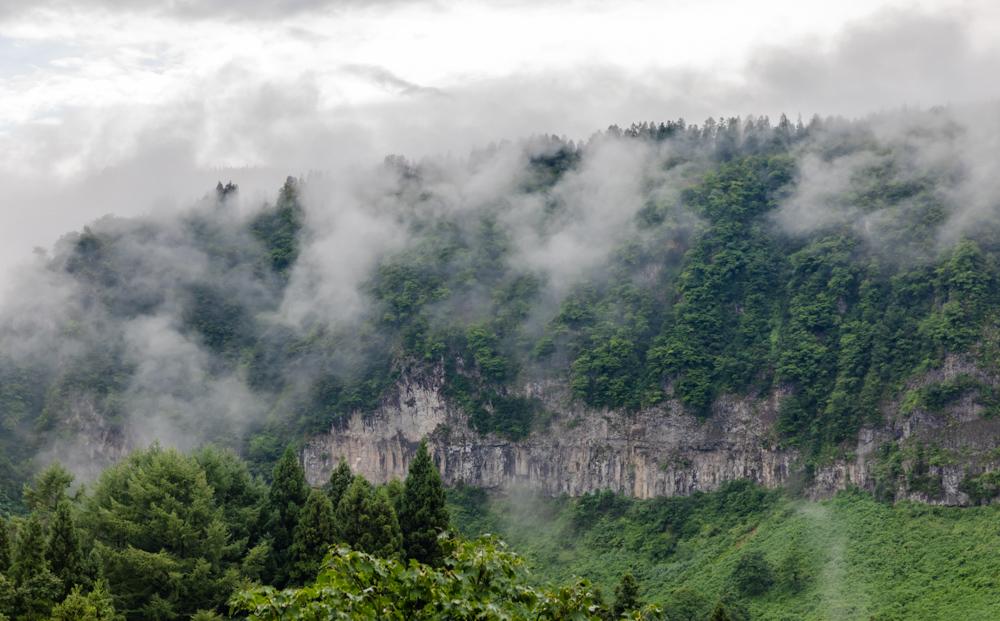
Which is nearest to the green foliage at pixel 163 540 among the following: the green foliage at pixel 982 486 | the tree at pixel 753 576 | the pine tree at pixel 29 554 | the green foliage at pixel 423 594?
the pine tree at pixel 29 554

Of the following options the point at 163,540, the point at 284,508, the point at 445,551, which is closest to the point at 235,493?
the point at 284,508

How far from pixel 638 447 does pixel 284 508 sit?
62.9 meters

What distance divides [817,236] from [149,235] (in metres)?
83.5

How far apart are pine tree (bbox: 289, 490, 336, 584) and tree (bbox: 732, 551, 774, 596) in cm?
4513

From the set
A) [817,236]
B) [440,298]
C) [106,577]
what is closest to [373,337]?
[440,298]

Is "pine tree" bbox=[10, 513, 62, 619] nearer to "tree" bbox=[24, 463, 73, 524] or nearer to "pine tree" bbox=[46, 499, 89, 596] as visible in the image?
"pine tree" bbox=[46, 499, 89, 596]

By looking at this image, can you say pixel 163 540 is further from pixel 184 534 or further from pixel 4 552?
pixel 4 552

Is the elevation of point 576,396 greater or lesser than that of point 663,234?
lesser

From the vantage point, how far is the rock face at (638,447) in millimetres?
107438

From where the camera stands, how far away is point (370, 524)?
6419cm

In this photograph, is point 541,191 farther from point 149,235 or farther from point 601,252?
point 149,235

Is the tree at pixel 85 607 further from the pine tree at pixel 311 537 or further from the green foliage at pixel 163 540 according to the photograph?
the pine tree at pixel 311 537

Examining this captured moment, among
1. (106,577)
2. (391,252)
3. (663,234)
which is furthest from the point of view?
(391,252)

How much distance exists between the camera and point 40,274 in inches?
6329
